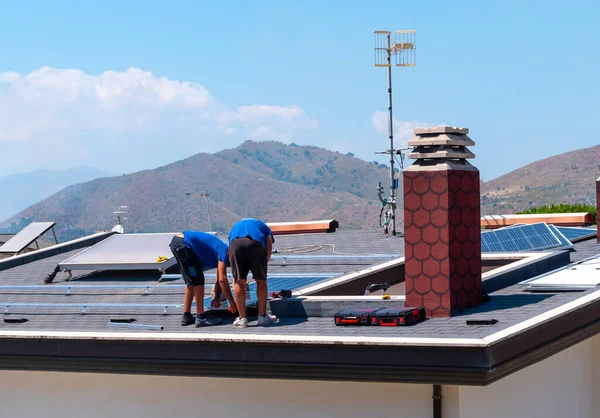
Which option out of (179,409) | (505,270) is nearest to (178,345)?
(179,409)

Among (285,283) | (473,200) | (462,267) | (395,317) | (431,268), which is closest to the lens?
(395,317)

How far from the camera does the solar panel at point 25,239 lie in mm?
24059

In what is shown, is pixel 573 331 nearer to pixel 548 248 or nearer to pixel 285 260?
pixel 548 248

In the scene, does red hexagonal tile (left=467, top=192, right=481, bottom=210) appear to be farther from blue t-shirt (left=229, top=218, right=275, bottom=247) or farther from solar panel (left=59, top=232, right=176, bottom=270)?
solar panel (left=59, top=232, right=176, bottom=270)

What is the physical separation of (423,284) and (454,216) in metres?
0.92

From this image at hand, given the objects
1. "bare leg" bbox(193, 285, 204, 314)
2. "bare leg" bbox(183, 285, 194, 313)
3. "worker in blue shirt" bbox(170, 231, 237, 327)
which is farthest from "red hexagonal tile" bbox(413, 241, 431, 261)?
"bare leg" bbox(183, 285, 194, 313)

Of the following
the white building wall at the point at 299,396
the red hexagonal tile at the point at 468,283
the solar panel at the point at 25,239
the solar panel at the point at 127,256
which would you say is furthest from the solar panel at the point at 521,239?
the solar panel at the point at 25,239

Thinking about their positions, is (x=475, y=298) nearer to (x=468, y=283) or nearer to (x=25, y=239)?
(x=468, y=283)

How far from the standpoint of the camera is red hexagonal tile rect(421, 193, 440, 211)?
449 inches

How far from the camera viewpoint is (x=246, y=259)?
11.8m

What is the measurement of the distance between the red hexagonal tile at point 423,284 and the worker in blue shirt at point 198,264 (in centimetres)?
246

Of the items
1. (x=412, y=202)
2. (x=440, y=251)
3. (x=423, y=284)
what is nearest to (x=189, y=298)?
(x=423, y=284)

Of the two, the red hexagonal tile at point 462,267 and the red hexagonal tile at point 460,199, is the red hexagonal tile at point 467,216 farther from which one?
the red hexagonal tile at point 462,267

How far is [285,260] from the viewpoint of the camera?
17016 mm
